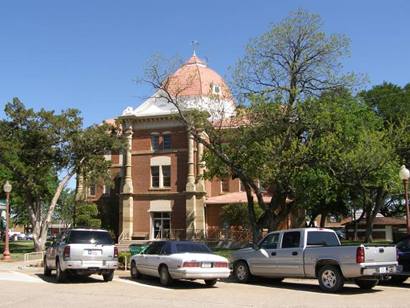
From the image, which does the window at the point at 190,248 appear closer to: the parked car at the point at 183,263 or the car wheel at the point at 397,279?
the parked car at the point at 183,263

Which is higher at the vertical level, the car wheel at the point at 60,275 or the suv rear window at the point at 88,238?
the suv rear window at the point at 88,238

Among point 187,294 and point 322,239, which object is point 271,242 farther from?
point 187,294

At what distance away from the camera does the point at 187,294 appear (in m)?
14.6

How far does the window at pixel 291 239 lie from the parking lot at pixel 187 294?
1.25 metres

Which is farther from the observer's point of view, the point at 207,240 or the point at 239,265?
the point at 207,240

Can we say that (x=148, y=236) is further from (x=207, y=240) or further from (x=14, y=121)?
(x=14, y=121)

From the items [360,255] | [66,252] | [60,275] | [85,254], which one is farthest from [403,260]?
[60,275]

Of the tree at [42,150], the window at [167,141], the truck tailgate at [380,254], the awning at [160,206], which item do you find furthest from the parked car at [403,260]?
the window at [167,141]

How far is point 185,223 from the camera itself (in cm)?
5056

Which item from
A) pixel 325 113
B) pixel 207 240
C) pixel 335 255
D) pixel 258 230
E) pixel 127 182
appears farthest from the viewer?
pixel 127 182

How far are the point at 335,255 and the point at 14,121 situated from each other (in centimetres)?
2942

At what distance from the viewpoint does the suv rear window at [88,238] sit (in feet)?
58.4

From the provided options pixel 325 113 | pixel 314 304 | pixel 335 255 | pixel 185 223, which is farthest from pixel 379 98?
pixel 314 304

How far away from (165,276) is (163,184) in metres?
36.1
